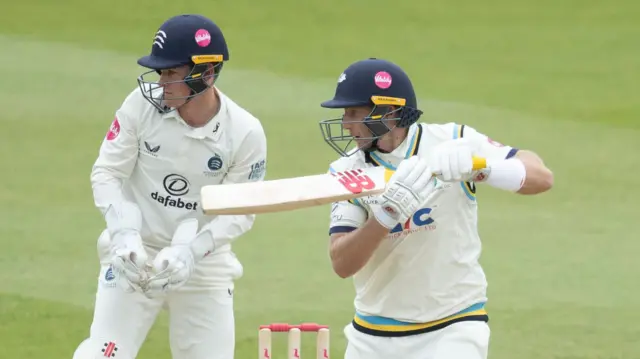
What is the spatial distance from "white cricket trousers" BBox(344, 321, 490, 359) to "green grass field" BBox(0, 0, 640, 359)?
2.67m

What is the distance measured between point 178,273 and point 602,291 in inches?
165

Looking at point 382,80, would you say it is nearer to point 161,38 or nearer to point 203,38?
point 203,38

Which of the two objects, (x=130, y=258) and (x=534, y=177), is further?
(x=130, y=258)

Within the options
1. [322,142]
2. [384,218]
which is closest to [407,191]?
[384,218]

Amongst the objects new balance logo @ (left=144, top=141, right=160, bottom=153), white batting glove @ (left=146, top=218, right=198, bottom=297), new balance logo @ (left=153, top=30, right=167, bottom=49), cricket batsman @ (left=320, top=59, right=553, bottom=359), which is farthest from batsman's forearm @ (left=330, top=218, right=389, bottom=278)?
new balance logo @ (left=153, top=30, right=167, bottom=49)

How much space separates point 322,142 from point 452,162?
785 centimetres

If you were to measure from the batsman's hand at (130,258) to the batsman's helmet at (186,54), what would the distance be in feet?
2.05

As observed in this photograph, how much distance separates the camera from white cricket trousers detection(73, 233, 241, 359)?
19.6ft

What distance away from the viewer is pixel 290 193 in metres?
4.95

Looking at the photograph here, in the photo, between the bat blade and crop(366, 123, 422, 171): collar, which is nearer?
the bat blade

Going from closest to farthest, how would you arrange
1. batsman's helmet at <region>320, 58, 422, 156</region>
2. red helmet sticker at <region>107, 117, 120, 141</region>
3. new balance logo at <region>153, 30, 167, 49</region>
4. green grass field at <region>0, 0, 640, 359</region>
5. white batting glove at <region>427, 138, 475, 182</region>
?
white batting glove at <region>427, 138, 475, 182</region> < batsman's helmet at <region>320, 58, 422, 156</region> < new balance logo at <region>153, 30, 167, 49</region> < red helmet sticker at <region>107, 117, 120, 141</region> < green grass field at <region>0, 0, 640, 359</region>

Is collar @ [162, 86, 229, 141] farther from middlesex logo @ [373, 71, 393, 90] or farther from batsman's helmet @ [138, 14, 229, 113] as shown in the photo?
middlesex logo @ [373, 71, 393, 90]

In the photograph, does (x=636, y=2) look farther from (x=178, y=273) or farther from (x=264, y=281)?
(x=178, y=273)

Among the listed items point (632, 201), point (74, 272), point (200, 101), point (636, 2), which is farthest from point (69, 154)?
point (636, 2)
